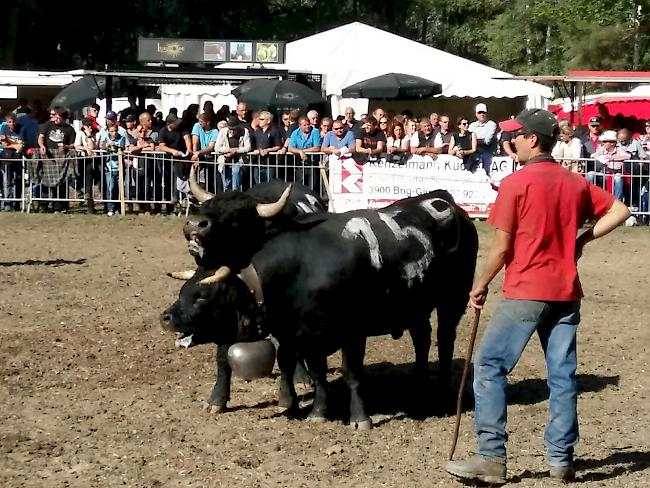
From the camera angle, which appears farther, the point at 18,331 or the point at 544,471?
the point at 18,331

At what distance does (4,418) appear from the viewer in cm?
862

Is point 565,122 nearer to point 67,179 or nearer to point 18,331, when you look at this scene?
point 67,179

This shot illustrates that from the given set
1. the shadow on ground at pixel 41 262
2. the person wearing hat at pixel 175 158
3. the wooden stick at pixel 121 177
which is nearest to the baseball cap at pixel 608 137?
the person wearing hat at pixel 175 158

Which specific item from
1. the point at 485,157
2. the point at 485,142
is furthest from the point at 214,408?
the point at 485,142

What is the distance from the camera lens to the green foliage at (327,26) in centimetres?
3916

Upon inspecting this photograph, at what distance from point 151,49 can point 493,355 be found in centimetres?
1995

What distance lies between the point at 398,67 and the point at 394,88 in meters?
4.69

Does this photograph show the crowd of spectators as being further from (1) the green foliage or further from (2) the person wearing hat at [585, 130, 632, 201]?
(1) the green foliage

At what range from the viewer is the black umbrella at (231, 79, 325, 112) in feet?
73.7

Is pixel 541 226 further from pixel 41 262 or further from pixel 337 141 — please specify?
pixel 337 141

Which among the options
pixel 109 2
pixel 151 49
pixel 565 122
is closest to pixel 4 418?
pixel 565 122

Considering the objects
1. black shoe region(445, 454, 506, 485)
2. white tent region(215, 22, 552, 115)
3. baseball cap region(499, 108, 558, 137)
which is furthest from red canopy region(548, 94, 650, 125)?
black shoe region(445, 454, 506, 485)

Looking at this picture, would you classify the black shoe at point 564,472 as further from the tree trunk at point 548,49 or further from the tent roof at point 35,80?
the tree trunk at point 548,49

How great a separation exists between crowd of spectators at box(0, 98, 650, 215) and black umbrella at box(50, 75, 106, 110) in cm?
389
